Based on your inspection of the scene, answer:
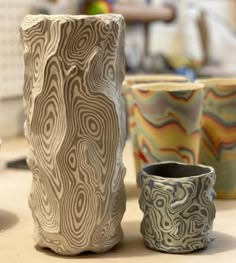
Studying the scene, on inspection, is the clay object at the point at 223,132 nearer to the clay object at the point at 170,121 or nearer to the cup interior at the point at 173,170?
the clay object at the point at 170,121

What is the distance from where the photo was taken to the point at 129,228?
0.80 m

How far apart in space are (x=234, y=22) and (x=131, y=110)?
5.51 ft

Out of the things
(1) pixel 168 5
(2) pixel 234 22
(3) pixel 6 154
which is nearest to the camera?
(3) pixel 6 154

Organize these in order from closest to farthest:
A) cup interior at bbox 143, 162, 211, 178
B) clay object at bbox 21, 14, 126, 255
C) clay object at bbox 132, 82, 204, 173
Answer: clay object at bbox 21, 14, 126, 255
cup interior at bbox 143, 162, 211, 178
clay object at bbox 132, 82, 204, 173

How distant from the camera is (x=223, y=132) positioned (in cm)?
94

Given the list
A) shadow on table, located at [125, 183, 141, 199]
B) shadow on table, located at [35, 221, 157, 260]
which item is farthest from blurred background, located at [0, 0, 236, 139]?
shadow on table, located at [35, 221, 157, 260]

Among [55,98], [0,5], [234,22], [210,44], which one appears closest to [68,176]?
[55,98]

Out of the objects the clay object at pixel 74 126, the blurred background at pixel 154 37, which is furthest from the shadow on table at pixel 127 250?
the blurred background at pixel 154 37

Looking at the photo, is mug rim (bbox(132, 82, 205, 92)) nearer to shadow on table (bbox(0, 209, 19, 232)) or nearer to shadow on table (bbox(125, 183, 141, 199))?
shadow on table (bbox(125, 183, 141, 199))

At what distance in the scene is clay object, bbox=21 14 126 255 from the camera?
2.19 ft

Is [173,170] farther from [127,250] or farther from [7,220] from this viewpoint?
[7,220]

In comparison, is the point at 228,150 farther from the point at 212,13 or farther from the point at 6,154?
the point at 212,13

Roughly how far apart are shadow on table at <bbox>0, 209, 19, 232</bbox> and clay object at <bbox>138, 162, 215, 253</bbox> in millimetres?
211

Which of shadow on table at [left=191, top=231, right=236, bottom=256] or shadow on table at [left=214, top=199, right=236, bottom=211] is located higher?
shadow on table at [left=191, top=231, right=236, bottom=256]
